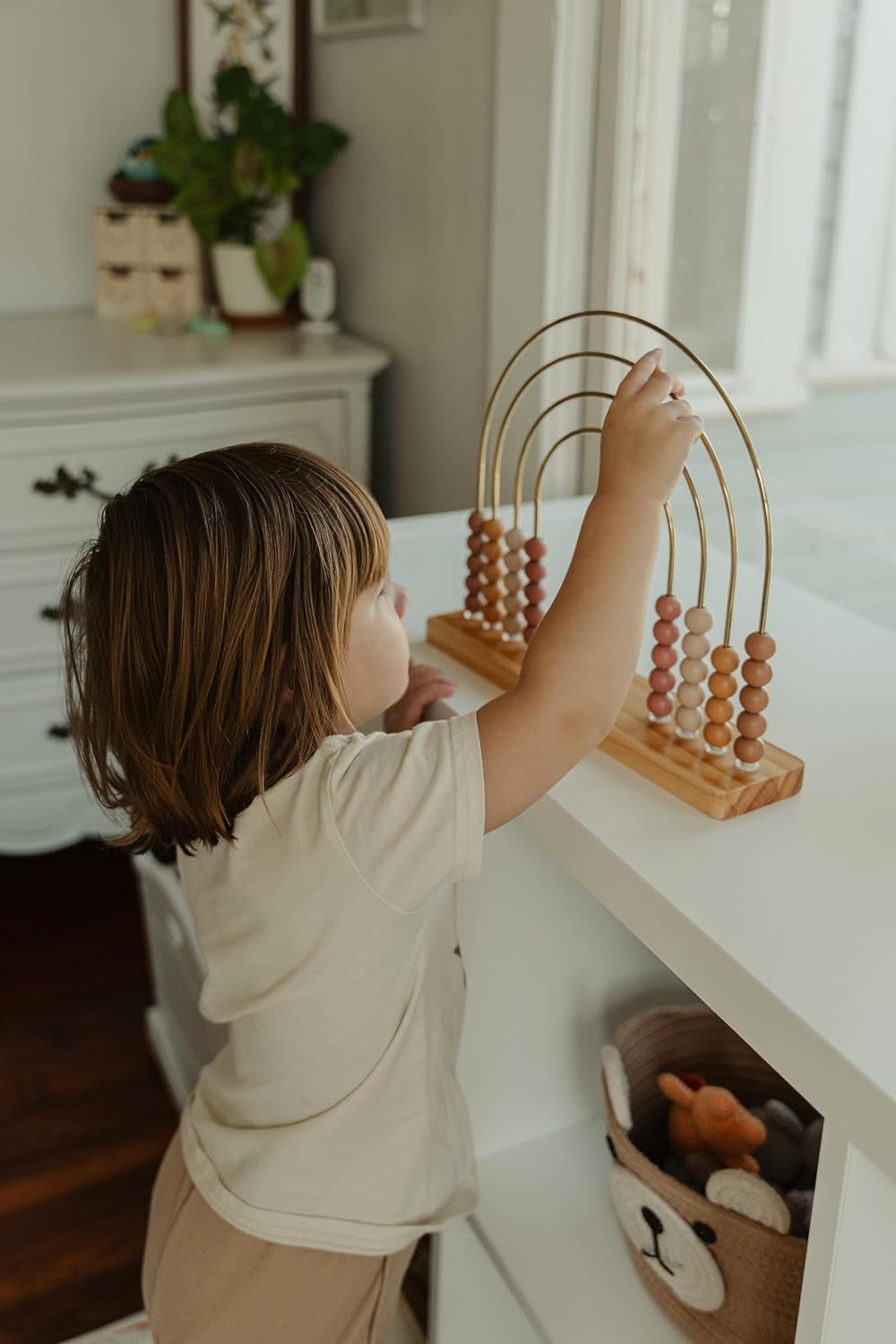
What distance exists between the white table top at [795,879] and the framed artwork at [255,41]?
4.85ft

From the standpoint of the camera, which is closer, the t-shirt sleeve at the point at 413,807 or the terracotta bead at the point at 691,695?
the t-shirt sleeve at the point at 413,807

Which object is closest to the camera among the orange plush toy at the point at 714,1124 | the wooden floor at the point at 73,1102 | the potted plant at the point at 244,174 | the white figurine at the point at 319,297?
the orange plush toy at the point at 714,1124

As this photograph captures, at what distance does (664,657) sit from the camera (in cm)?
90

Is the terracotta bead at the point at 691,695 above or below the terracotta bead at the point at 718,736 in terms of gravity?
above

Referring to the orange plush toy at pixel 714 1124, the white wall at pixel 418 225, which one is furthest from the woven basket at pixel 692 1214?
the white wall at pixel 418 225

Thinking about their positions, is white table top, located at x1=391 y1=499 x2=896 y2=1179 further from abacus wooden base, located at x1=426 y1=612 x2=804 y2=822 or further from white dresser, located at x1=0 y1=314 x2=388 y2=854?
white dresser, located at x1=0 y1=314 x2=388 y2=854

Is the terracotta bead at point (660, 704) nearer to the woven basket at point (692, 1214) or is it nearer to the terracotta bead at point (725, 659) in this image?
the terracotta bead at point (725, 659)

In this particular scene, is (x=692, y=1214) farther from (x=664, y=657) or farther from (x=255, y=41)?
(x=255, y=41)

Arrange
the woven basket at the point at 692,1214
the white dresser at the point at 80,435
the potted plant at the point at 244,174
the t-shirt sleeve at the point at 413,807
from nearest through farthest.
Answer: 1. the t-shirt sleeve at the point at 413,807
2. the woven basket at the point at 692,1214
3. the white dresser at the point at 80,435
4. the potted plant at the point at 244,174

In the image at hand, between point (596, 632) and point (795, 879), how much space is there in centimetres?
18

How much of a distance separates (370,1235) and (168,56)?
78.9 inches

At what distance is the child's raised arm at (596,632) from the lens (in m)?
0.77

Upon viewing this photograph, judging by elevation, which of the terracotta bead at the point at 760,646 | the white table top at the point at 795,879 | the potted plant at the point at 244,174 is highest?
the potted plant at the point at 244,174

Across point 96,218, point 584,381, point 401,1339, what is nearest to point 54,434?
point 96,218
